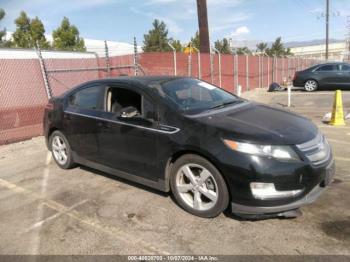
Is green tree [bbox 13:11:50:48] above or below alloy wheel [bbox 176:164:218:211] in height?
above

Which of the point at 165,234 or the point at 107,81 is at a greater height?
the point at 107,81

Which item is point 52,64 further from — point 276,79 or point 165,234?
point 276,79

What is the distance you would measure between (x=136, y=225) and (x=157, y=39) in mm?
42481

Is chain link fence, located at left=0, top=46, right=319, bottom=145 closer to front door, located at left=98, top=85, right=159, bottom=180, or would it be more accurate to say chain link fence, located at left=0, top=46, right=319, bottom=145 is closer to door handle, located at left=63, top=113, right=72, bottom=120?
door handle, located at left=63, top=113, right=72, bottom=120

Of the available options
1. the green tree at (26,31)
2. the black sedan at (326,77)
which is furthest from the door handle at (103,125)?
the green tree at (26,31)

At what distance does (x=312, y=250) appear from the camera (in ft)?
11.2

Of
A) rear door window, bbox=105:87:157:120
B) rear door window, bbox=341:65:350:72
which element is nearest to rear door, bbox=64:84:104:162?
rear door window, bbox=105:87:157:120

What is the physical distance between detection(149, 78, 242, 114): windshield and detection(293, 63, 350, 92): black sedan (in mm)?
16227

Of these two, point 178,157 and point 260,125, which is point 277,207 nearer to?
point 260,125

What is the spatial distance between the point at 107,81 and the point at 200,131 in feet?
6.30

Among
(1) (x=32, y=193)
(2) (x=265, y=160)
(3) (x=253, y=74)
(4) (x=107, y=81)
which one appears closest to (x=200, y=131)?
(2) (x=265, y=160)

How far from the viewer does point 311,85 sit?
66.5ft

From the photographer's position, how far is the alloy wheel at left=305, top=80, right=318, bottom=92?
795 inches

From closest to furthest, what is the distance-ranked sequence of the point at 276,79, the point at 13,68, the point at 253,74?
the point at 13,68, the point at 253,74, the point at 276,79
